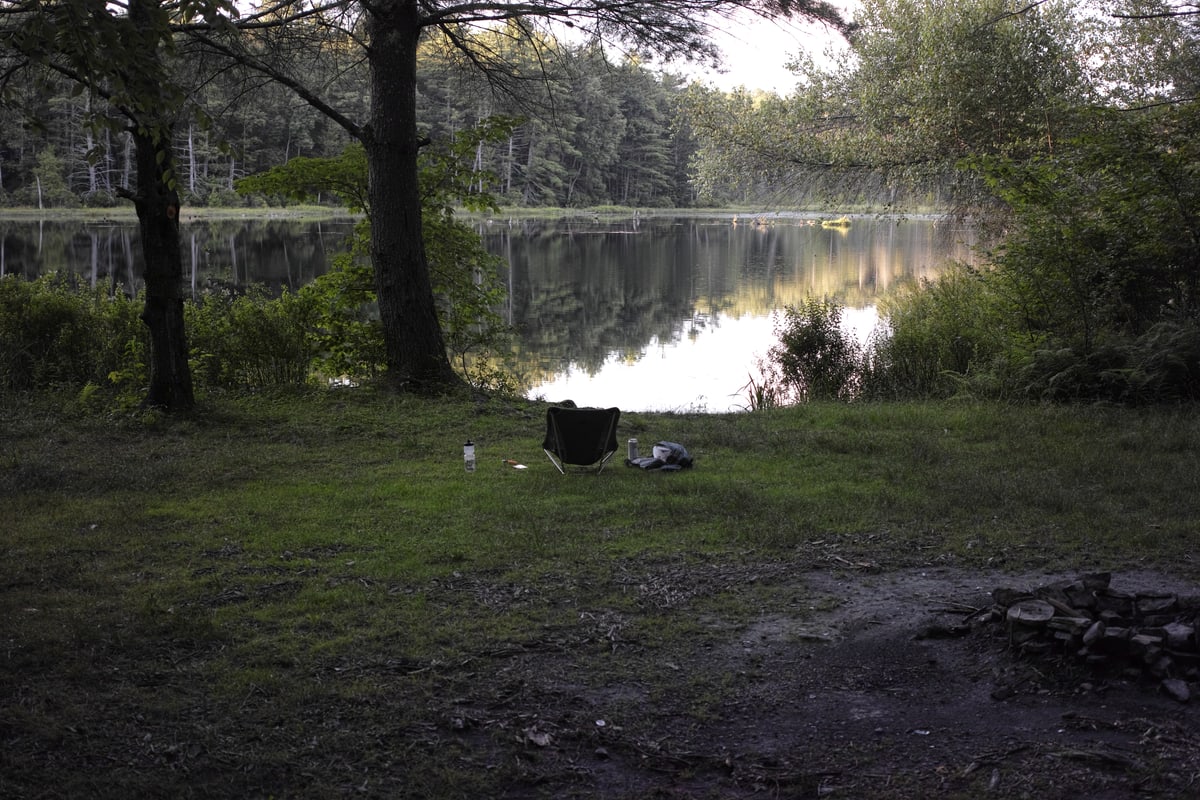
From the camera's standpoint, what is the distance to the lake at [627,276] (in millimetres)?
16344

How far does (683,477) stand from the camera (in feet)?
25.0

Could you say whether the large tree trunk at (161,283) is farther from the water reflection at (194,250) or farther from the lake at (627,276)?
the water reflection at (194,250)

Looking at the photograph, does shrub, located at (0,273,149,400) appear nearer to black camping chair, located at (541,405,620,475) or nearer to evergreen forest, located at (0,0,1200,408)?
evergreen forest, located at (0,0,1200,408)

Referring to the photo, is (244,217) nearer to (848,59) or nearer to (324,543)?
(848,59)

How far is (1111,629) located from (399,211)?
8497 mm

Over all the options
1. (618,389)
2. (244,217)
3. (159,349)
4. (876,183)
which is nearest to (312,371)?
(159,349)

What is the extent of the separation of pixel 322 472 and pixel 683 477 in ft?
9.23

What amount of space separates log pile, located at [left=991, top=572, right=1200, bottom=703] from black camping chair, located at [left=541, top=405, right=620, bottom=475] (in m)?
3.74

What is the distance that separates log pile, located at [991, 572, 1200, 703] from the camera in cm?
386

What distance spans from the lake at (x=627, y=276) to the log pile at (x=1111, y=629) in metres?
8.17

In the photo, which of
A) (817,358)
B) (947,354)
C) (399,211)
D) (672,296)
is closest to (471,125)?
(672,296)

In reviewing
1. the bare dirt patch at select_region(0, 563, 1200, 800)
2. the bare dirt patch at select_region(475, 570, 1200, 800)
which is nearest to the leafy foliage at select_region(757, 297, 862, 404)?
the bare dirt patch at select_region(0, 563, 1200, 800)

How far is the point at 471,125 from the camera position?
29375 millimetres

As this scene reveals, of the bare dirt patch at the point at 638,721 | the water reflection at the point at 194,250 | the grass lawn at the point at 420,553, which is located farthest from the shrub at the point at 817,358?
the water reflection at the point at 194,250
